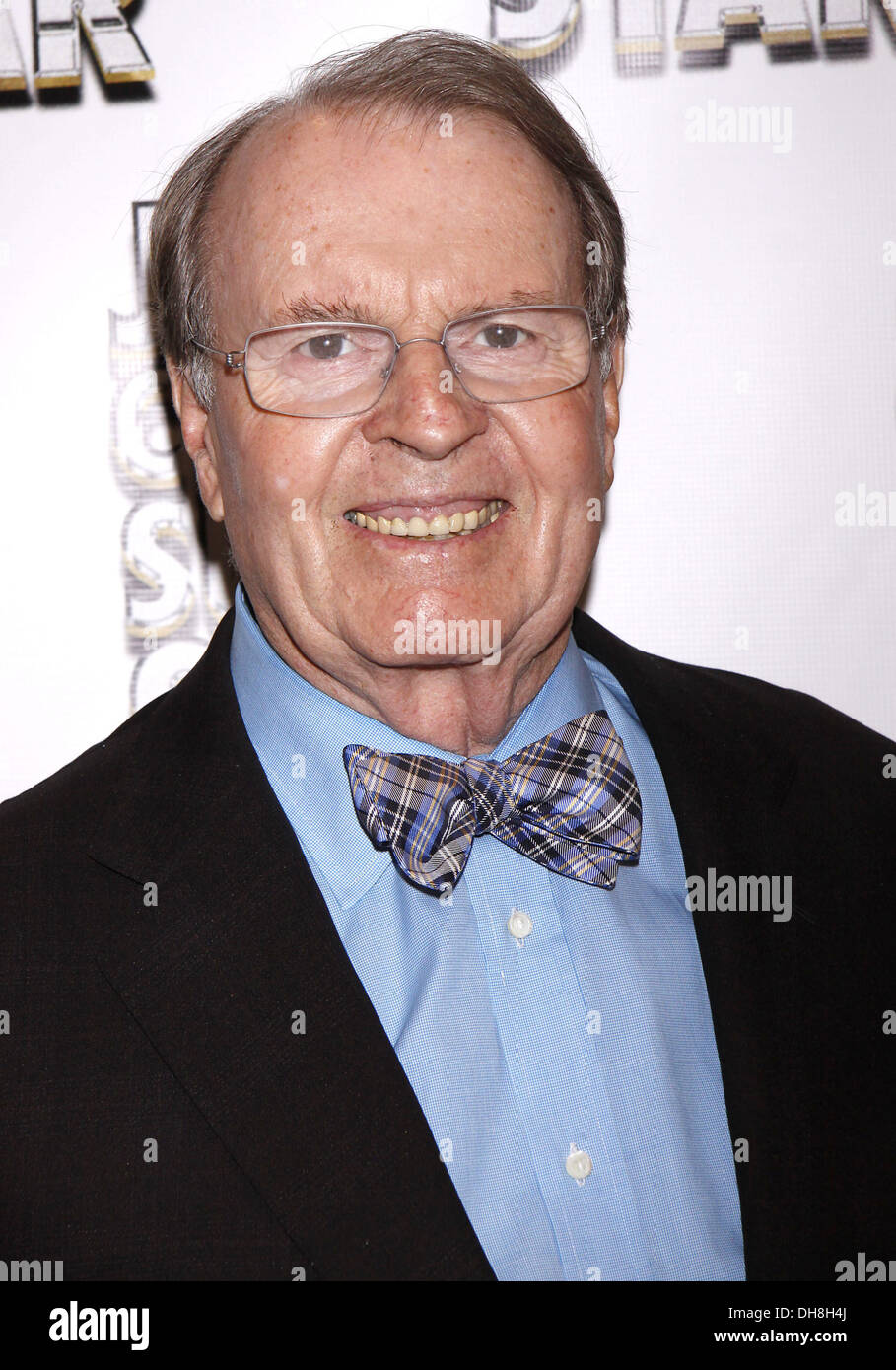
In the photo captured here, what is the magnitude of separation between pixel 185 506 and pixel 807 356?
103 cm

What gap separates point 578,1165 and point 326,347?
943 mm

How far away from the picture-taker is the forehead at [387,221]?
1.43 meters

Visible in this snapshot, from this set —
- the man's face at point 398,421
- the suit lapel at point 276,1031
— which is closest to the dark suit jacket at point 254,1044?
the suit lapel at point 276,1031

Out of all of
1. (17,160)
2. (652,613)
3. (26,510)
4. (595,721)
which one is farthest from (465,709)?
(17,160)

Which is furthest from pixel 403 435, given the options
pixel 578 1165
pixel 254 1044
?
pixel 578 1165

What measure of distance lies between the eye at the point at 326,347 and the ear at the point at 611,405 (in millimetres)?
396

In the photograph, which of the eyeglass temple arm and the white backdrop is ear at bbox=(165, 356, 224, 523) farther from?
the white backdrop

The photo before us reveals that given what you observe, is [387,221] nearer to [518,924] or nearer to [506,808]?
[506,808]

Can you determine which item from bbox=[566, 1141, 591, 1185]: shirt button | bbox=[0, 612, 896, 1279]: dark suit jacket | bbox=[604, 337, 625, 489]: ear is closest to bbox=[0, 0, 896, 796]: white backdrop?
bbox=[604, 337, 625, 489]: ear

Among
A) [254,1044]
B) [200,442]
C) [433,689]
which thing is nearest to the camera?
[254,1044]

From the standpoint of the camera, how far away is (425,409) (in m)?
1.39

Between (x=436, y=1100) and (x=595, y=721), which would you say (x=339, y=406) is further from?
(x=436, y=1100)

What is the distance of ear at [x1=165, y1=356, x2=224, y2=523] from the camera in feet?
5.38

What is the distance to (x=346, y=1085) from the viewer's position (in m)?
1.27
